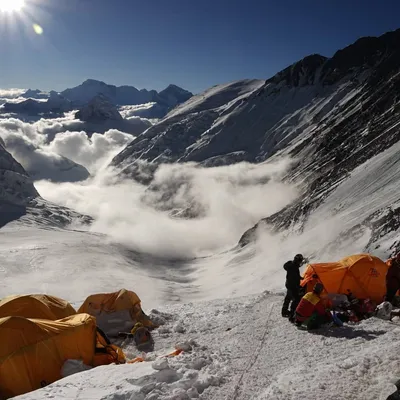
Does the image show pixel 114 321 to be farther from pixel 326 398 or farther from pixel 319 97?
pixel 319 97

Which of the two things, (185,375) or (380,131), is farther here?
(380,131)

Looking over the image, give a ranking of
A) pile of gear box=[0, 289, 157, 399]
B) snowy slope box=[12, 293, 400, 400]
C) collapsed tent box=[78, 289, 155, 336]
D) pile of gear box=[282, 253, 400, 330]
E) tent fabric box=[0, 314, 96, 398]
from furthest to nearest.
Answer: collapsed tent box=[78, 289, 155, 336] < pile of gear box=[282, 253, 400, 330] < pile of gear box=[0, 289, 157, 399] < tent fabric box=[0, 314, 96, 398] < snowy slope box=[12, 293, 400, 400]

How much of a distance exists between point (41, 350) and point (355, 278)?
1231 cm

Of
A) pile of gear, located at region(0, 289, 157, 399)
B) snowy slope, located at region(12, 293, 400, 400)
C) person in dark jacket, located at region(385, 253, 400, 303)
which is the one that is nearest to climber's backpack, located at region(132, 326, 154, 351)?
pile of gear, located at region(0, 289, 157, 399)

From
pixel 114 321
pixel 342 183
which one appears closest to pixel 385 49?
pixel 342 183

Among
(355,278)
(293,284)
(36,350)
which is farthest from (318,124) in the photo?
(36,350)

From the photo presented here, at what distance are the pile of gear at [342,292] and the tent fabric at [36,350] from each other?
7284mm

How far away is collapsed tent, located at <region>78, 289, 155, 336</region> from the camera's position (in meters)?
18.6

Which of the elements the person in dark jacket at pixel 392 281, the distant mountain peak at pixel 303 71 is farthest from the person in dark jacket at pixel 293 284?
the distant mountain peak at pixel 303 71

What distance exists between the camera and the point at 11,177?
136750 millimetres

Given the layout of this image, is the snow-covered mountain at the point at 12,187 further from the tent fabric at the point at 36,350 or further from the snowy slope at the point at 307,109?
the tent fabric at the point at 36,350

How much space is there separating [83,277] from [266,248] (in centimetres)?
2722

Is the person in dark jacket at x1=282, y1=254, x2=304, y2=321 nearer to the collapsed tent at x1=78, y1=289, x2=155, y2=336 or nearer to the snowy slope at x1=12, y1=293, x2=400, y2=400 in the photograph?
the snowy slope at x1=12, y1=293, x2=400, y2=400

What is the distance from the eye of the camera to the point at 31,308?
1694 cm
